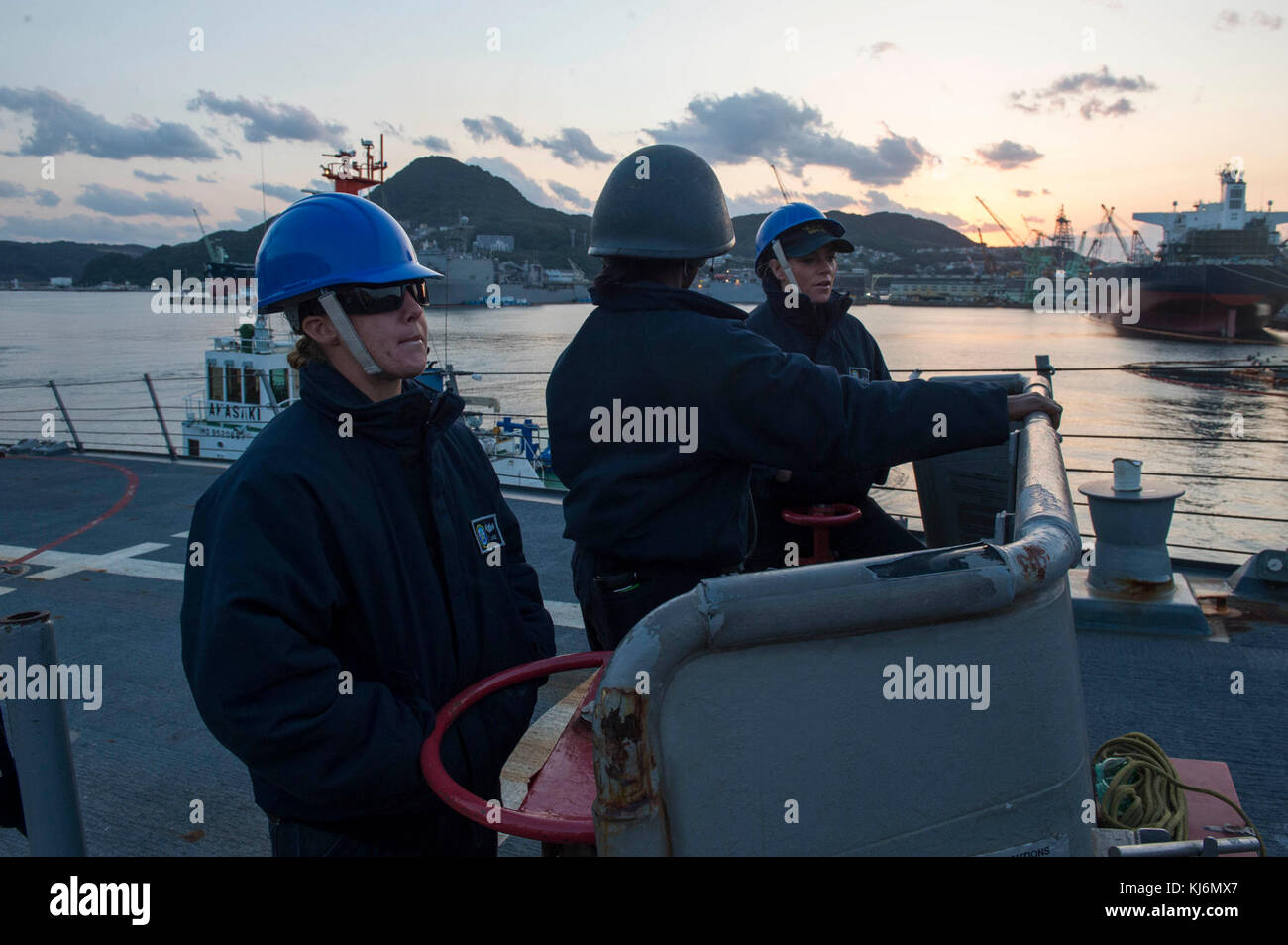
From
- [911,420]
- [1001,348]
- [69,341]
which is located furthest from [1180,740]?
[69,341]

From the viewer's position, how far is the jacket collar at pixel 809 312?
3.54 metres

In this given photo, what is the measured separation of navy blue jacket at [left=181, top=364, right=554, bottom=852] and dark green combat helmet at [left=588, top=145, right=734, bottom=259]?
571 millimetres

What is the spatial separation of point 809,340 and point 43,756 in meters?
2.80

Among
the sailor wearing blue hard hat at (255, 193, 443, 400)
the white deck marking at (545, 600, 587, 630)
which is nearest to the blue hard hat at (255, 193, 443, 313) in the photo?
the sailor wearing blue hard hat at (255, 193, 443, 400)

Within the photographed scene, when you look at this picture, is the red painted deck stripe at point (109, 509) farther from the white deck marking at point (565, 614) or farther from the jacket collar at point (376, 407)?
the jacket collar at point (376, 407)

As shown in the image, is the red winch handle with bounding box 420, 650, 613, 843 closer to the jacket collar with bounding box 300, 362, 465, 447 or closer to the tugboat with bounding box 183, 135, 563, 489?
the jacket collar with bounding box 300, 362, 465, 447

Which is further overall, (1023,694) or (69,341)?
(69,341)

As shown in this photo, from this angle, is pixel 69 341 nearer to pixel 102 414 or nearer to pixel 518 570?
pixel 102 414

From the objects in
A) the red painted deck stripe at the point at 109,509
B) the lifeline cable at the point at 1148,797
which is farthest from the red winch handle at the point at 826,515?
the red painted deck stripe at the point at 109,509

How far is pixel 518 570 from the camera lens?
2125 mm

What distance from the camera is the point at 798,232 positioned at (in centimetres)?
358

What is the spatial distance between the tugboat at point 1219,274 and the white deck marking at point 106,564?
217 ft

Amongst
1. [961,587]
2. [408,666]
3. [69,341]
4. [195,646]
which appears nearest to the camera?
[961,587]

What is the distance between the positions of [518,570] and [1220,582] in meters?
5.23
